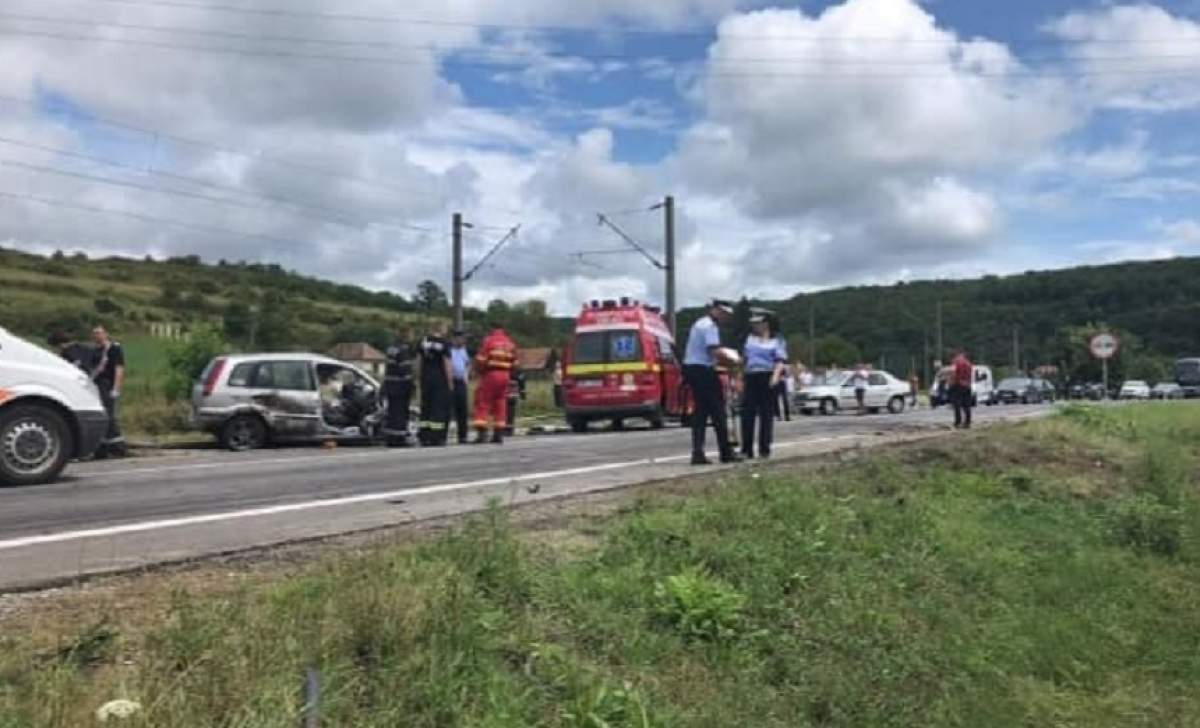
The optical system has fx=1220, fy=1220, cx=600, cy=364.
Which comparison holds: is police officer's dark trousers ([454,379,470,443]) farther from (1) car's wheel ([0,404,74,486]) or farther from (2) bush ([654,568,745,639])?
(2) bush ([654,568,745,639])

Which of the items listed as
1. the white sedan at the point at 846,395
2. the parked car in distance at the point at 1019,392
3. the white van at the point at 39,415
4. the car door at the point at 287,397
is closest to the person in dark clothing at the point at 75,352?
the car door at the point at 287,397

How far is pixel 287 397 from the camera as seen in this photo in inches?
740

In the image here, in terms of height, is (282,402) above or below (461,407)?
above

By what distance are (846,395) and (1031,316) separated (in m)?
63.6

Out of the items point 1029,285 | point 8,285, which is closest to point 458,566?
point 8,285

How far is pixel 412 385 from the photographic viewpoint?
18.6 metres

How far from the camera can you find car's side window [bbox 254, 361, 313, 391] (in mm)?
18781

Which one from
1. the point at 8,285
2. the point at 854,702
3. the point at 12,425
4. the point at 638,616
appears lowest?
the point at 854,702

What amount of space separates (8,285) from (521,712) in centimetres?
5657

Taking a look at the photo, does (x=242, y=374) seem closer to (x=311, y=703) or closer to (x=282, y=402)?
(x=282, y=402)

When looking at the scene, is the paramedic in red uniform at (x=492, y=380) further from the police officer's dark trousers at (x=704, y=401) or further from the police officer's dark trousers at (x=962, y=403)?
the police officer's dark trousers at (x=962, y=403)

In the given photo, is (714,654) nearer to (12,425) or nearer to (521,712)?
(521,712)

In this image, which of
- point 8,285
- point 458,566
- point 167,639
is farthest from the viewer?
point 8,285

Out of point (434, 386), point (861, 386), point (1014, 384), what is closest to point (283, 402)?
point (434, 386)
